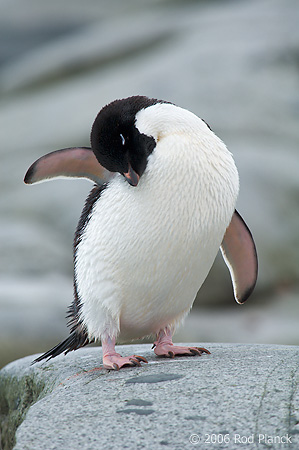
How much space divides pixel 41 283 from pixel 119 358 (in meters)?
2.45

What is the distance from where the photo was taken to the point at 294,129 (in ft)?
20.0

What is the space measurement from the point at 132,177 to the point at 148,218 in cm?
12

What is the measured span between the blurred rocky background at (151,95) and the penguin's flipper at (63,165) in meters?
1.79

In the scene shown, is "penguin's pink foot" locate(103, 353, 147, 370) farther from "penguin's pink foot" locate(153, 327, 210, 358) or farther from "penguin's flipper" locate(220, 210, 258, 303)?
"penguin's flipper" locate(220, 210, 258, 303)

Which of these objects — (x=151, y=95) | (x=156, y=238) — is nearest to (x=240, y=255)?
(x=156, y=238)

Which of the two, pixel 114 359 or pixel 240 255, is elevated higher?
pixel 240 255

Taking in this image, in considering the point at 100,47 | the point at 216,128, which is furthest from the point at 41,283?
the point at 100,47

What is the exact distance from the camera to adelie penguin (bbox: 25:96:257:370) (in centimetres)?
172

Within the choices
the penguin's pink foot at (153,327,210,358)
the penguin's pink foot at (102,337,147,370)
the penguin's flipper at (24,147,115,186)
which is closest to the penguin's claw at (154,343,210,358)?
the penguin's pink foot at (153,327,210,358)

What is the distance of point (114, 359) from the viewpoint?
1.84 meters

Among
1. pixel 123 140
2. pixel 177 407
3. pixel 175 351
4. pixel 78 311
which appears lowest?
pixel 177 407

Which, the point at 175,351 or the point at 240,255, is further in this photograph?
the point at 240,255

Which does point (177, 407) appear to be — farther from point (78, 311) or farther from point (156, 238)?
point (78, 311)

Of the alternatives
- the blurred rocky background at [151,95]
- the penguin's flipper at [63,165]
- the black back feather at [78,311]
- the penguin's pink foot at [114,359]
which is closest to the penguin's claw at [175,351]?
the penguin's pink foot at [114,359]
